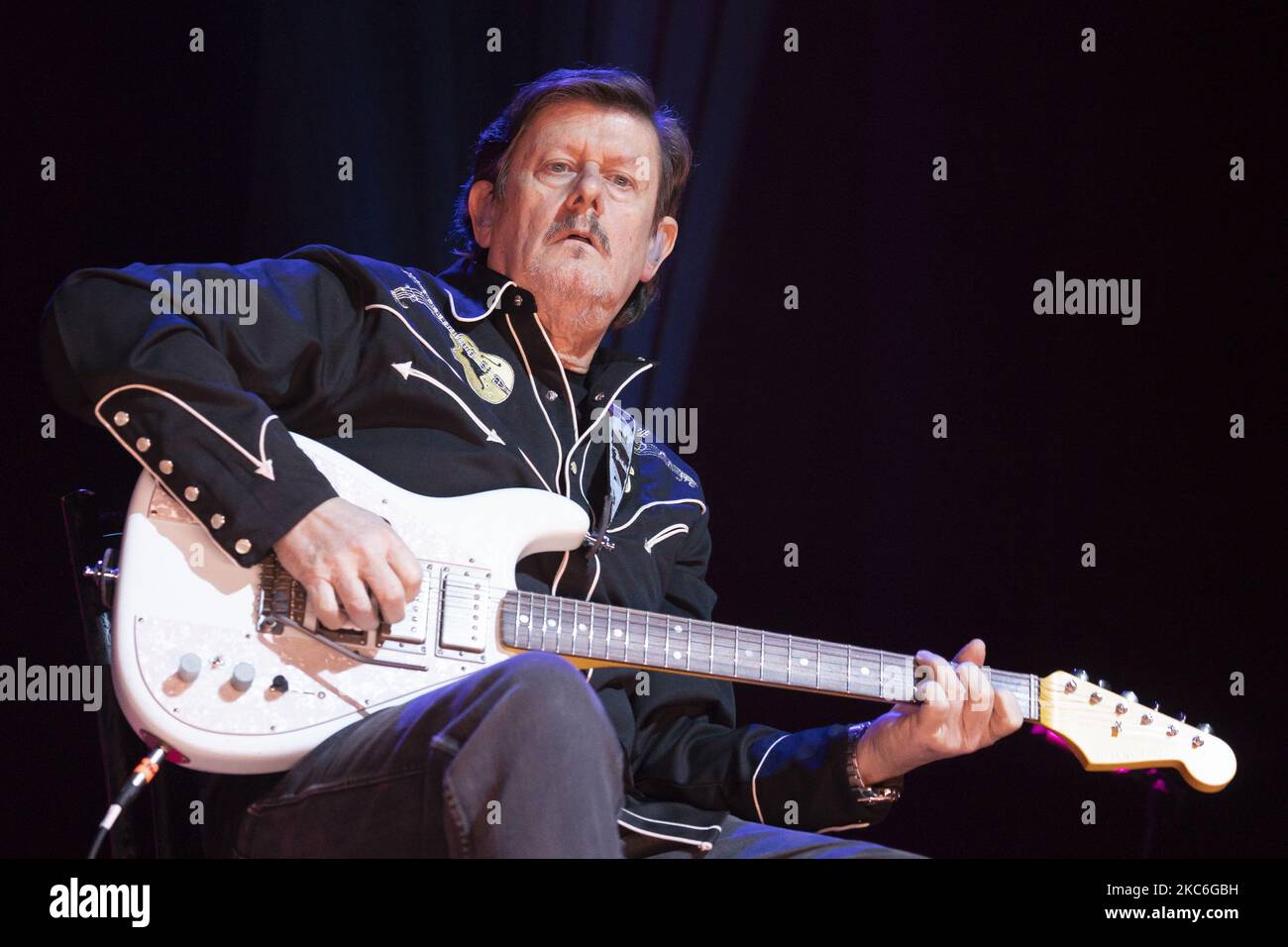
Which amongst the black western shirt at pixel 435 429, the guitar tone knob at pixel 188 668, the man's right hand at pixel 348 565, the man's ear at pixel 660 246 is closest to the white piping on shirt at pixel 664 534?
the black western shirt at pixel 435 429

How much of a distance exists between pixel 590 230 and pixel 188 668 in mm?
1471

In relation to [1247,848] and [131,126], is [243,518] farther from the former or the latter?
[1247,848]

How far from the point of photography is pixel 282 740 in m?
1.79

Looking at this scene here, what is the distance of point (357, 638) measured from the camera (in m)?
1.90

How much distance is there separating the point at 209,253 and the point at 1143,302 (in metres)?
2.48

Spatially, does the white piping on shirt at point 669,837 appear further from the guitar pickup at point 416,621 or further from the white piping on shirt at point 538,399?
the white piping on shirt at point 538,399

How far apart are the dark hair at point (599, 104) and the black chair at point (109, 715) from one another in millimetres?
1374

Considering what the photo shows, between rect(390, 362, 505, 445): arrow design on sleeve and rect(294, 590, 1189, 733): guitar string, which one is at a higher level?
rect(390, 362, 505, 445): arrow design on sleeve

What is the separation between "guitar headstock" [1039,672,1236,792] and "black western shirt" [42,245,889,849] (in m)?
0.50

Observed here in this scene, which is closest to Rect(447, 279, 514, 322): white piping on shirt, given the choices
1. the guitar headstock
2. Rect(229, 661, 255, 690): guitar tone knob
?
Rect(229, 661, 255, 690): guitar tone knob

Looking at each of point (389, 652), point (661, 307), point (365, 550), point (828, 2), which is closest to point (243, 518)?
point (365, 550)

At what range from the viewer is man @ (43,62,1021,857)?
56.8 inches

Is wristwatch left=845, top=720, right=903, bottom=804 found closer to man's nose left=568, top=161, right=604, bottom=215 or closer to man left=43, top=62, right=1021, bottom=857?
man left=43, top=62, right=1021, bottom=857

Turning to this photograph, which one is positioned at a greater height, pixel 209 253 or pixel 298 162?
pixel 298 162
